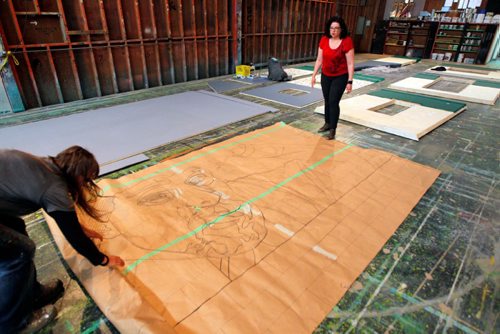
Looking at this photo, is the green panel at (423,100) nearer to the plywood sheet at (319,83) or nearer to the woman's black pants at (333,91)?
the plywood sheet at (319,83)

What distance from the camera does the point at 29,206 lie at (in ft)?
4.36

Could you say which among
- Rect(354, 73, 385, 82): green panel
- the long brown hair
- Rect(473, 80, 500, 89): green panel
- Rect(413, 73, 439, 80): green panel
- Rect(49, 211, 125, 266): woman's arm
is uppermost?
the long brown hair

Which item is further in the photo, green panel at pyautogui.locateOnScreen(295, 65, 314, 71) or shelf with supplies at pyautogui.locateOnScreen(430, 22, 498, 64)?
shelf with supplies at pyautogui.locateOnScreen(430, 22, 498, 64)

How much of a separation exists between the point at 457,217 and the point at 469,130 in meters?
2.65

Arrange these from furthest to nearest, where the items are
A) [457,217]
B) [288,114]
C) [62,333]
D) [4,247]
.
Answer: [288,114]
[457,217]
[62,333]
[4,247]

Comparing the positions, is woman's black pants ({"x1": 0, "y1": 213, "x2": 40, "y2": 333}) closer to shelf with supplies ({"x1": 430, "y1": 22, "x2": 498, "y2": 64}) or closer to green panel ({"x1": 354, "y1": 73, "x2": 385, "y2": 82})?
green panel ({"x1": 354, "y1": 73, "x2": 385, "y2": 82})

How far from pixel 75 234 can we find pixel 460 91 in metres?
7.53

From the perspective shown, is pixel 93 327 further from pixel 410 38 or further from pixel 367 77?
pixel 410 38

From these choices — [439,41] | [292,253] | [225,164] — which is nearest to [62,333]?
[292,253]

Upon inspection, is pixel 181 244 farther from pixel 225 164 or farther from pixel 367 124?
pixel 367 124

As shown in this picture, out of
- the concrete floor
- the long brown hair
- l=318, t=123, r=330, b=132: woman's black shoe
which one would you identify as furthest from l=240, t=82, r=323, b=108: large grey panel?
the long brown hair

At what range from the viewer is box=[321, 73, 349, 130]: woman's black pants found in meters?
3.58

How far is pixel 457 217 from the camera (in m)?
2.50

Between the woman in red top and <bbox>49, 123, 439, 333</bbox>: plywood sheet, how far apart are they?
0.69 meters
